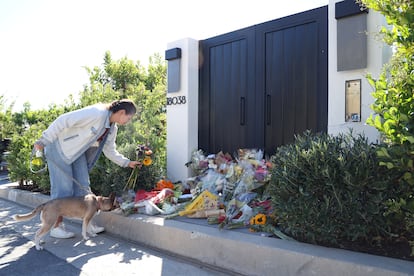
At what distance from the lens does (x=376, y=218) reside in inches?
113

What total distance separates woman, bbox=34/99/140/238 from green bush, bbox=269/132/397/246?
2.31 m

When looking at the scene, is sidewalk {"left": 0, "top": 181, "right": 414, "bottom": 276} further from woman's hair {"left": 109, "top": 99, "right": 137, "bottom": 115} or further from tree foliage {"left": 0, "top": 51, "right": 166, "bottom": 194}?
woman's hair {"left": 109, "top": 99, "right": 137, "bottom": 115}

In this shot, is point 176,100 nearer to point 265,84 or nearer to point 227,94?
point 227,94

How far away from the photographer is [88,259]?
3.66 metres

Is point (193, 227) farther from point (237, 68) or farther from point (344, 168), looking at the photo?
point (237, 68)

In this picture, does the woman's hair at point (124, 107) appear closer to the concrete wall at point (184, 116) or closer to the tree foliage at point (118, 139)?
the tree foliage at point (118, 139)

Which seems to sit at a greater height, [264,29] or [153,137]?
[264,29]

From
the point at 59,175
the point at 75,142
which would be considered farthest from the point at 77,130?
the point at 59,175

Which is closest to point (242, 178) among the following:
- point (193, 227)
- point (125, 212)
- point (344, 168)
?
point (193, 227)

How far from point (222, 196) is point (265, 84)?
79.8 inches

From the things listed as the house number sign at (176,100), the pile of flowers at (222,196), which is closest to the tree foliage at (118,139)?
the pile of flowers at (222,196)

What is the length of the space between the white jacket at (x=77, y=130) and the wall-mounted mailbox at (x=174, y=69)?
2.26 m

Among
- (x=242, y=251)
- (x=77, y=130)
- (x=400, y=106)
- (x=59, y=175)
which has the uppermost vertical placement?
(x=400, y=106)

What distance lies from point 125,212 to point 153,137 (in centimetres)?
222
